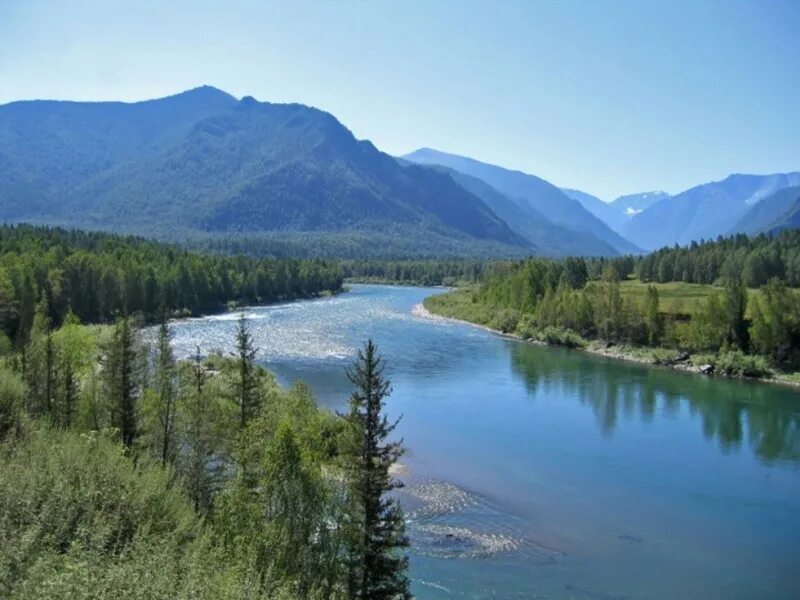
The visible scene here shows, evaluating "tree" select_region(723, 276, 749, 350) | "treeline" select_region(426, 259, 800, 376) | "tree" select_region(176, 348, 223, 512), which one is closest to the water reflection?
"treeline" select_region(426, 259, 800, 376)

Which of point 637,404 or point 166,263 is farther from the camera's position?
point 166,263

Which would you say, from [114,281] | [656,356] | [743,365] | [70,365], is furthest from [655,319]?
[114,281]

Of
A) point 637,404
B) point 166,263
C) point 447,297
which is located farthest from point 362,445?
point 447,297

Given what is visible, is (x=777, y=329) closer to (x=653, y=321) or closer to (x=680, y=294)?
(x=653, y=321)

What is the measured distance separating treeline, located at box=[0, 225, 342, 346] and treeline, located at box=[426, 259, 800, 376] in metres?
47.6

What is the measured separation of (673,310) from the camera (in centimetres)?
9425

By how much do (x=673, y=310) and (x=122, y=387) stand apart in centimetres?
7860

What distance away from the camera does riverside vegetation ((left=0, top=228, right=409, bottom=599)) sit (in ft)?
51.5

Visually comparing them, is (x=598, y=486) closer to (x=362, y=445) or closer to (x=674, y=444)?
(x=674, y=444)

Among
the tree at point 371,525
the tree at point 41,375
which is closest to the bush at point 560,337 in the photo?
the tree at point 41,375

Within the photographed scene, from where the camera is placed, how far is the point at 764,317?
3125 inches

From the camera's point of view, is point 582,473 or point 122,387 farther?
point 582,473

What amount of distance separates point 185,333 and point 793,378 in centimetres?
7342

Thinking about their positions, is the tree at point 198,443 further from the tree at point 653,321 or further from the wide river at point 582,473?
the tree at point 653,321
